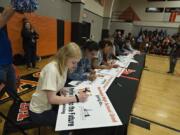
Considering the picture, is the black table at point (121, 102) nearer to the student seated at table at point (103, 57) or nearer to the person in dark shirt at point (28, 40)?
the student seated at table at point (103, 57)

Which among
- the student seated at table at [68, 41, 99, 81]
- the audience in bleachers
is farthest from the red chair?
the audience in bleachers

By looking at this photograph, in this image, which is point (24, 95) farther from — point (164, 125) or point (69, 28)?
point (69, 28)

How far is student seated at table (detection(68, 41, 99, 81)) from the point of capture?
1556 mm

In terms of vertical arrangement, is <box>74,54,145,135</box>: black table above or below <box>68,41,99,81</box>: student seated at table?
below

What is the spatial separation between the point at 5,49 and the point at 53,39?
4273 mm

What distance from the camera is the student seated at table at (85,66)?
1.56 m

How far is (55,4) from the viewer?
5.38 m

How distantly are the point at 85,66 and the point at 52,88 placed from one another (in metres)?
0.93

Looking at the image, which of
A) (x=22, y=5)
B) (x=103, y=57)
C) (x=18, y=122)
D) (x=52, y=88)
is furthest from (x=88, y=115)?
(x=103, y=57)

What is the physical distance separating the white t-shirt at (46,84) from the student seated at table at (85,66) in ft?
1.68

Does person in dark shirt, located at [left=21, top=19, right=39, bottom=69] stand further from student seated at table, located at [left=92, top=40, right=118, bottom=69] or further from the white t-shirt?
the white t-shirt

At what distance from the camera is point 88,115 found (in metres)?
0.92

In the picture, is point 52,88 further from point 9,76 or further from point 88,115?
point 9,76

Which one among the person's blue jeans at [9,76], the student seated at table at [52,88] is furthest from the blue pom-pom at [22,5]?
the person's blue jeans at [9,76]
